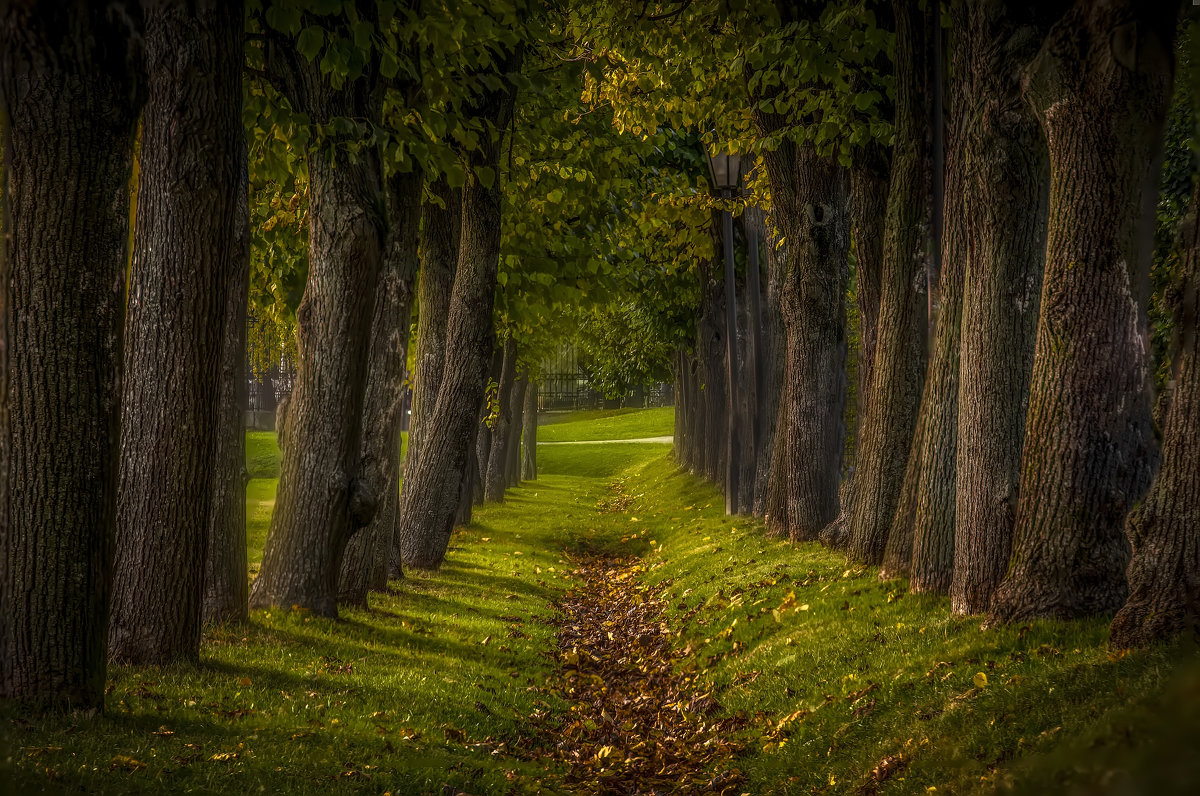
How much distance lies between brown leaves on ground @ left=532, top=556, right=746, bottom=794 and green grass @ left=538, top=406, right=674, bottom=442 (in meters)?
59.6

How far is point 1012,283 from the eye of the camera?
326 inches

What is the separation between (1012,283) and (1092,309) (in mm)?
1571

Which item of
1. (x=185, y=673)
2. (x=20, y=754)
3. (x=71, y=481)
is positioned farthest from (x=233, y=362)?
(x=20, y=754)

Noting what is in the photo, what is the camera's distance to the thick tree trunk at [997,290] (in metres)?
8.05

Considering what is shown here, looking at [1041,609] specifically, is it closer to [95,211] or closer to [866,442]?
[866,442]

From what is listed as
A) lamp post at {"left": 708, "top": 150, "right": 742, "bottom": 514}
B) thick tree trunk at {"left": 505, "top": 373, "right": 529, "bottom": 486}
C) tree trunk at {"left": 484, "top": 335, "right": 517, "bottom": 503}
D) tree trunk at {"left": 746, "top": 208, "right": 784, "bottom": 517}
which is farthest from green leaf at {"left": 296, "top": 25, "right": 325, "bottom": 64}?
thick tree trunk at {"left": 505, "top": 373, "right": 529, "bottom": 486}

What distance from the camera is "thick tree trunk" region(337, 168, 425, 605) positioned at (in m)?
11.6

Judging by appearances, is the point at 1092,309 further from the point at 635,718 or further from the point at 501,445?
the point at 501,445

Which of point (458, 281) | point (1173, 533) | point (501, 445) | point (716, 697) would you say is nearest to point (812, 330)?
point (458, 281)

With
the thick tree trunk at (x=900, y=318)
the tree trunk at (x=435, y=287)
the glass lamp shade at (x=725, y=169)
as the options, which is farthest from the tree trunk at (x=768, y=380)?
the thick tree trunk at (x=900, y=318)

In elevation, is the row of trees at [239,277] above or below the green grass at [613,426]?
above

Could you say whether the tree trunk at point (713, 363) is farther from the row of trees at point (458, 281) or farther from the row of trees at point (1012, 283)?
the row of trees at point (1012, 283)

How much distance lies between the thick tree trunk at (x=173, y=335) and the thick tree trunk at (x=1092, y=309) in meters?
5.89

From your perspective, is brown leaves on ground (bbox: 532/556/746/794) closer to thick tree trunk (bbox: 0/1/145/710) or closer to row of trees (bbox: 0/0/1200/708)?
row of trees (bbox: 0/0/1200/708)
